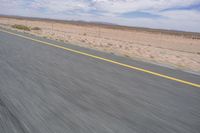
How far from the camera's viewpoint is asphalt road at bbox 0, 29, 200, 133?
2.67 meters

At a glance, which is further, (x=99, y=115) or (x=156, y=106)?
(x=156, y=106)

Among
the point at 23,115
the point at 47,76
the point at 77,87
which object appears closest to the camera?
the point at 23,115

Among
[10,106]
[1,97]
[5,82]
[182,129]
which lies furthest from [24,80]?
[182,129]

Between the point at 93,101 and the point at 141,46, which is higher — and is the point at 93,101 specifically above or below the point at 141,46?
below

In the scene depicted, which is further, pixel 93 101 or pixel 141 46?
pixel 141 46

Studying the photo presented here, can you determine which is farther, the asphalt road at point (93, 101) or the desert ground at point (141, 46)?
the desert ground at point (141, 46)

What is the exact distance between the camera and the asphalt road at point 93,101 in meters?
2.67

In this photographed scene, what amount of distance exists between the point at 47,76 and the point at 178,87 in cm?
306

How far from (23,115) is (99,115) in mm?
1093

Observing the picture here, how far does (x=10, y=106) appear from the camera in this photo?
3.20 metres

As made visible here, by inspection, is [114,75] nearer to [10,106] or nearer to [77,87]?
[77,87]

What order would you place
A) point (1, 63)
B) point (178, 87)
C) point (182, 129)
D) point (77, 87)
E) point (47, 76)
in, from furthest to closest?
point (1, 63) < point (47, 76) < point (178, 87) < point (77, 87) < point (182, 129)

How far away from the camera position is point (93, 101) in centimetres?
347

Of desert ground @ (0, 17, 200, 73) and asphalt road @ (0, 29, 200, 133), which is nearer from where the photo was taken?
asphalt road @ (0, 29, 200, 133)
